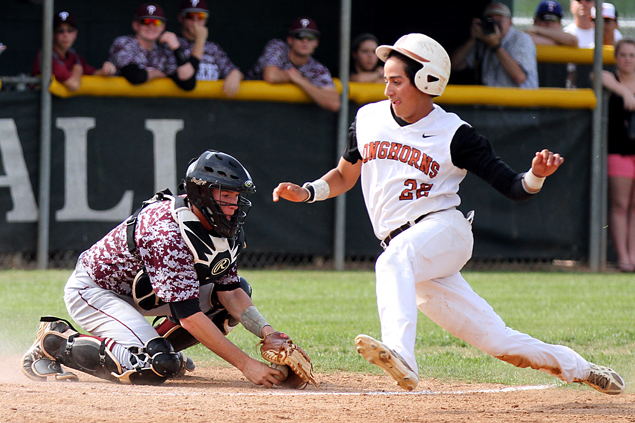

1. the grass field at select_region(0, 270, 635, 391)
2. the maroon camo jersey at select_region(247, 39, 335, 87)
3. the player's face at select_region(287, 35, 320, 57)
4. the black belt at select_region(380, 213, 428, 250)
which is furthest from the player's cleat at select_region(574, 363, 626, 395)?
the player's face at select_region(287, 35, 320, 57)

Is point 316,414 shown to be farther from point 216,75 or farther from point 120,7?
point 120,7

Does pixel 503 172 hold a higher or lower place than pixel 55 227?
higher

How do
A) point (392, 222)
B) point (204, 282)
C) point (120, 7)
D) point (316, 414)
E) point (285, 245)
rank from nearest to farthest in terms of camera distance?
1. point (316, 414)
2. point (392, 222)
3. point (204, 282)
4. point (285, 245)
5. point (120, 7)

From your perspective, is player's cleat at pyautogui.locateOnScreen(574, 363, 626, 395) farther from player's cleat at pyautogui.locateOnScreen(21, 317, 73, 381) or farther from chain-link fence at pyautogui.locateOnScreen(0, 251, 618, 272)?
chain-link fence at pyautogui.locateOnScreen(0, 251, 618, 272)

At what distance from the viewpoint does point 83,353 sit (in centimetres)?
479

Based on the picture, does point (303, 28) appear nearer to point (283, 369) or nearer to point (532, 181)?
point (283, 369)

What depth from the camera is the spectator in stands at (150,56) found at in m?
9.66

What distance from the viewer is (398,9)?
13.0 meters

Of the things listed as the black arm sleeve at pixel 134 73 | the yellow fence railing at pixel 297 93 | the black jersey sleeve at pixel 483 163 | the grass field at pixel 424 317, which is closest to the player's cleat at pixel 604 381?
the grass field at pixel 424 317

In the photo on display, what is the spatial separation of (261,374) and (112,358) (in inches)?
32.1

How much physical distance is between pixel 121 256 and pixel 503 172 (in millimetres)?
2126

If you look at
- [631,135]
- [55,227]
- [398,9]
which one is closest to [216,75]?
[55,227]

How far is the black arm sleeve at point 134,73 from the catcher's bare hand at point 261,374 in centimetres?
565

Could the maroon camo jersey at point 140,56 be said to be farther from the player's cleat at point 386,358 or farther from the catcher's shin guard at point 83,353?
the player's cleat at point 386,358
